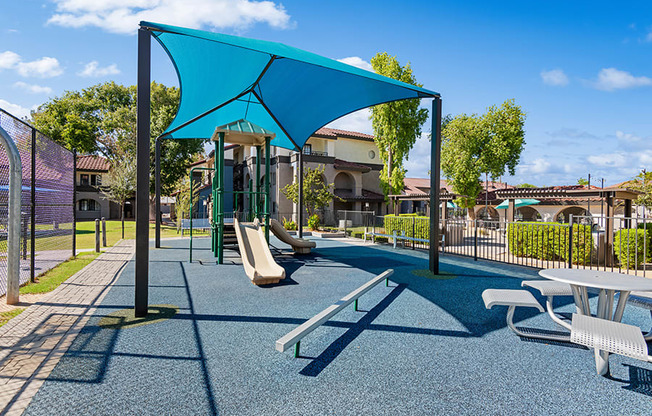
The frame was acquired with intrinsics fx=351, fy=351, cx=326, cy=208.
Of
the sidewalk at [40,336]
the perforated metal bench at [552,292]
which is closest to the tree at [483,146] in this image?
the perforated metal bench at [552,292]

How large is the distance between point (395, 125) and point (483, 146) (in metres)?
9.46

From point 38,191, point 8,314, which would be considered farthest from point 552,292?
point 38,191

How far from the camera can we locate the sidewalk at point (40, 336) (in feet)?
10.3

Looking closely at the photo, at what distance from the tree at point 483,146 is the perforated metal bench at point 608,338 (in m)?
26.4

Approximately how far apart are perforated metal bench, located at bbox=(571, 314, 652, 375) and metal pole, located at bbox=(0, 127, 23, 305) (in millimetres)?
7558

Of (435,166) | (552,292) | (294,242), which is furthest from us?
(294,242)

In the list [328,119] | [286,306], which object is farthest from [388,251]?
[286,306]

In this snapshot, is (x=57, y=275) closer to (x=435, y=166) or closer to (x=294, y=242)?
(x=294, y=242)

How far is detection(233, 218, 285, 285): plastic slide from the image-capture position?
7416mm

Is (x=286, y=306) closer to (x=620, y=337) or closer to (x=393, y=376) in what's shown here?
(x=393, y=376)

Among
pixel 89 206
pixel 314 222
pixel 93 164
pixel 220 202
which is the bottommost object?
pixel 314 222

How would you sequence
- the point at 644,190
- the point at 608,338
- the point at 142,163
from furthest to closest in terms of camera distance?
1. the point at 644,190
2. the point at 142,163
3. the point at 608,338

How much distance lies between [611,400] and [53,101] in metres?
45.1

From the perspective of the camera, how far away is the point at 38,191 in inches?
299
